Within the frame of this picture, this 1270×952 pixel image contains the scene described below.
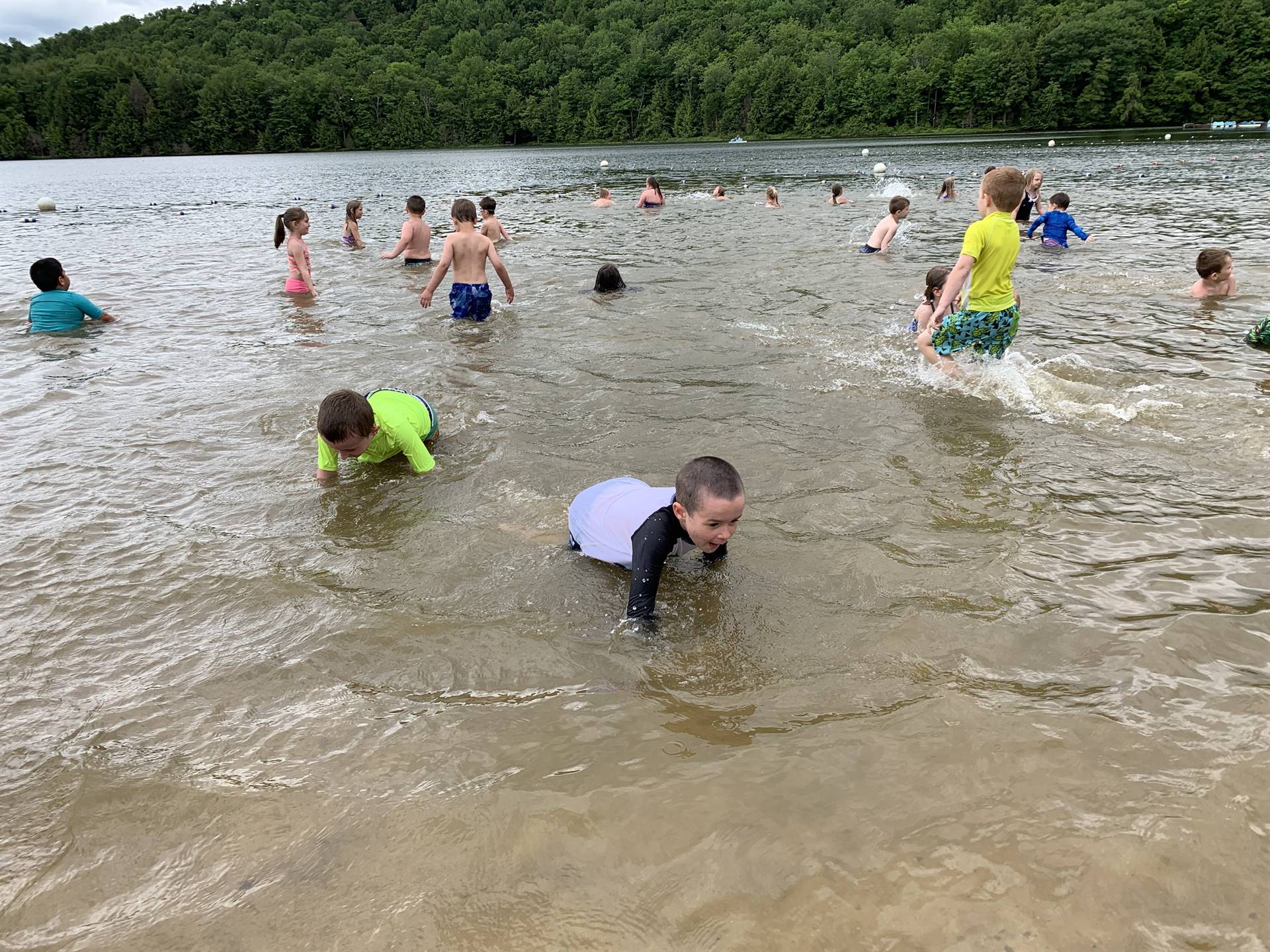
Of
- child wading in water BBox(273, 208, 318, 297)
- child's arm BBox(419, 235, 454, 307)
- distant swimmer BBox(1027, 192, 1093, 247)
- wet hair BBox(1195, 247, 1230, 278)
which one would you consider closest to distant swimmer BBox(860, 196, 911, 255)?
distant swimmer BBox(1027, 192, 1093, 247)

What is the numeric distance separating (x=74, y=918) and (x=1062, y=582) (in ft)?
14.0

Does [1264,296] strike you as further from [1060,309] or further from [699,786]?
[699,786]

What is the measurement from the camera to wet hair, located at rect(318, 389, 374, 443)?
4.77 m

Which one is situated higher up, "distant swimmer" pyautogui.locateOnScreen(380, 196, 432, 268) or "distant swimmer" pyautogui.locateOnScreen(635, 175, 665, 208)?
"distant swimmer" pyautogui.locateOnScreen(635, 175, 665, 208)

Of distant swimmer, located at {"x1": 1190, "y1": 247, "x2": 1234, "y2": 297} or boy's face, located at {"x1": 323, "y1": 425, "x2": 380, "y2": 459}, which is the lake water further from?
distant swimmer, located at {"x1": 1190, "y1": 247, "x2": 1234, "y2": 297}

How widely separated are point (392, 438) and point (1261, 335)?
28.1 feet

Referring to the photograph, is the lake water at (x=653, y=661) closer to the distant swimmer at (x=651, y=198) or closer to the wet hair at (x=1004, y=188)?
the wet hair at (x=1004, y=188)

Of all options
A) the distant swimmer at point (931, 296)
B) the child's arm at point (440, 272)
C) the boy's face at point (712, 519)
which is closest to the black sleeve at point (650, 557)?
the boy's face at point (712, 519)

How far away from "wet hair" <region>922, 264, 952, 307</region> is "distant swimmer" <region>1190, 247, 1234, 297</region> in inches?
159

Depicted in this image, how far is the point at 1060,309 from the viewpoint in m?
9.69

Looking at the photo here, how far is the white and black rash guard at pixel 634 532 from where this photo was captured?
3553 millimetres

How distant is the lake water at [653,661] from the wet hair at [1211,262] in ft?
4.06

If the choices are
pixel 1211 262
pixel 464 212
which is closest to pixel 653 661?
pixel 464 212

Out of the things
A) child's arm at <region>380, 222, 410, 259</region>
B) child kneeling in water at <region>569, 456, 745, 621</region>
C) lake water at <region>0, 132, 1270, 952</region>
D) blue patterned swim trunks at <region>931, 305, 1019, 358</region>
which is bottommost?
lake water at <region>0, 132, 1270, 952</region>
